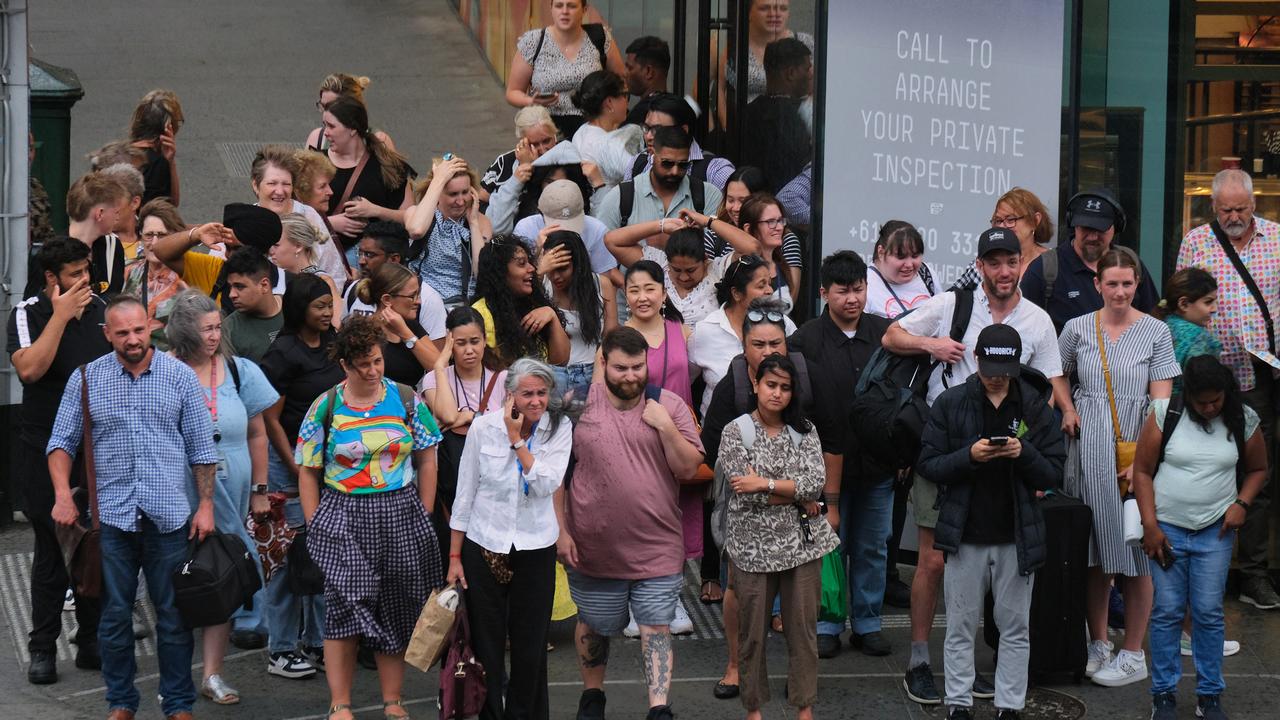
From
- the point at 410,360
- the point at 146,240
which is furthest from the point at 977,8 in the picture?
the point at 146,240

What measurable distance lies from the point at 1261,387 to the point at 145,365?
19.2 feet

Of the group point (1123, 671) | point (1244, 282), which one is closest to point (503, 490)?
point (1123, 671)

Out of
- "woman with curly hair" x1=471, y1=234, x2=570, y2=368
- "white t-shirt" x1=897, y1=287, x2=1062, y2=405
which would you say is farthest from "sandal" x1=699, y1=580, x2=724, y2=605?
"white t-shirt" x1=897, y1=287, x2=1062, y2=405

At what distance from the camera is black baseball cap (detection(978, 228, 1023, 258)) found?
8234mm

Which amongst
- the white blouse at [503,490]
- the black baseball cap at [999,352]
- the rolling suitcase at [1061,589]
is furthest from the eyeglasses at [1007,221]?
the white blouse at [503,490]

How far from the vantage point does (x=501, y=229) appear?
35.5 ft

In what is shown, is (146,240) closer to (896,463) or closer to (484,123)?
(896,463)

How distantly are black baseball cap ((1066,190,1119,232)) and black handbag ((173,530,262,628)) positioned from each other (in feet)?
14.8

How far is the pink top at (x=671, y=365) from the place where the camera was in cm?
876

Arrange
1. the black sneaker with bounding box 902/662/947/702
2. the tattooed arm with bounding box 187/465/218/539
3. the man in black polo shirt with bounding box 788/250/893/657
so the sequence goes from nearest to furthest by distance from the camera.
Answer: the tattooed arm with bounding box 187/465/218/539 < the black sneaker with bounding box 902/662/947/702 < the man in black polo shirt with bounding box 788/250/893/657

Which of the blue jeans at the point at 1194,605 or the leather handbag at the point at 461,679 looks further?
the blue jeans at the point at 1194,605

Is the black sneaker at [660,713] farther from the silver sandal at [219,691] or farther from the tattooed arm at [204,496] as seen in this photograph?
the tattooed arm at [204,496]

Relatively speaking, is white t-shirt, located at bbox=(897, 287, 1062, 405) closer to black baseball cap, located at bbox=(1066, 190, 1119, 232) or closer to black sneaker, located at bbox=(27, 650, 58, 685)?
black baseball cap, located at bbox=(1066, 190, 1119, 232)

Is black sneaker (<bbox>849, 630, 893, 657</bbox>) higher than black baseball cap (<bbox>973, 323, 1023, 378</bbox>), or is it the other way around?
black baseball cap (<bbox>973, 323, 1023, 378</bbox>)
